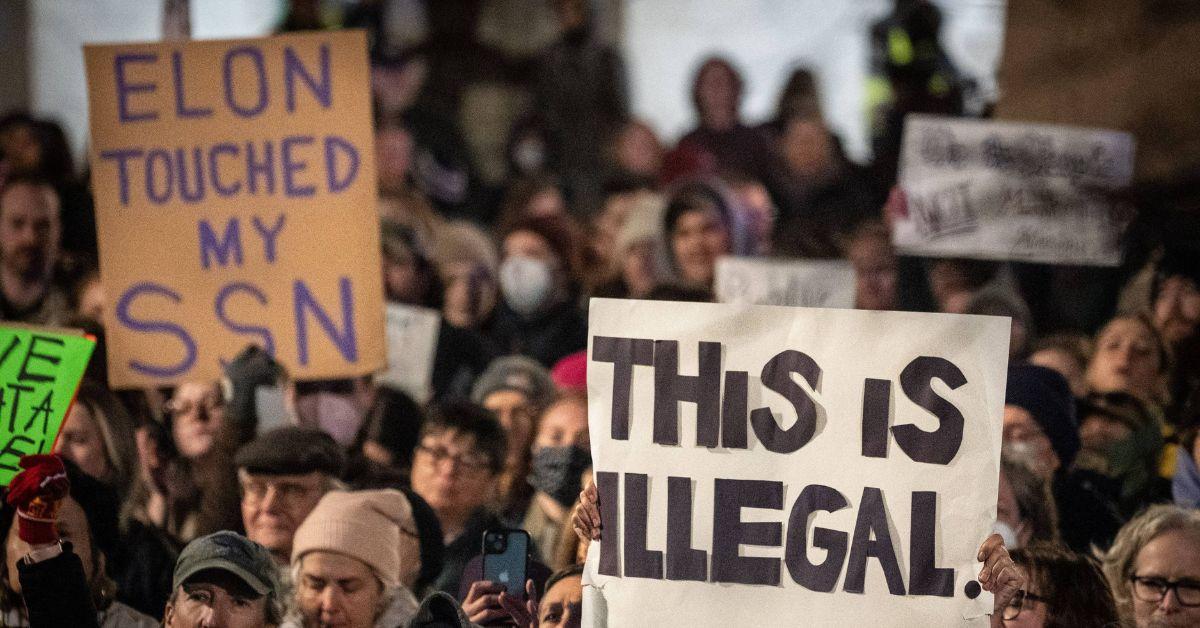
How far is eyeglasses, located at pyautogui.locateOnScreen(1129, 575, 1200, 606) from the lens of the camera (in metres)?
2.55

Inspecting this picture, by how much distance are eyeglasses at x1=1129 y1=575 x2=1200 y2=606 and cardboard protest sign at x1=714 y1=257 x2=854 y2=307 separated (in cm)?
209

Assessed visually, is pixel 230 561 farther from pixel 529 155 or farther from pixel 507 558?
pixel 529 155

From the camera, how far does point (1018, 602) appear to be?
2559 mm

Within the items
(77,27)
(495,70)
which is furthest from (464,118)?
(77,27)

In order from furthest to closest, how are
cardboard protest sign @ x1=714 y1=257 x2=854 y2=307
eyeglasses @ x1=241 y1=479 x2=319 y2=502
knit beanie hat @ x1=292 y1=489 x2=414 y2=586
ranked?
cardboard protest sign @ x1=714 y1=257 x2=854 y2=307, eyeglasses @ x1=241 y1=479 x2=319 y2=502, knit beanie hat @ x1=292 y1=489 x2=414 y2=586

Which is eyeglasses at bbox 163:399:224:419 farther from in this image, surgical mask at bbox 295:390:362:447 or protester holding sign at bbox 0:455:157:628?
protester holding sign at bbox 0:455:157:628

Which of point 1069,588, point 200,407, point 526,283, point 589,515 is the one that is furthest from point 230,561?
point 526,283

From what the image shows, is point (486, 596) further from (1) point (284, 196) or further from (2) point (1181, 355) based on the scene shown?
(2) point (1181, 355)

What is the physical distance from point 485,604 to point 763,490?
61cm

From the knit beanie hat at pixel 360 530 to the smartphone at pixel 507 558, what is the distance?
36cm

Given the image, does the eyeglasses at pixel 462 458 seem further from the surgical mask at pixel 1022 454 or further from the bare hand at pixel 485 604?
the surgical mask at pixel 1022 454

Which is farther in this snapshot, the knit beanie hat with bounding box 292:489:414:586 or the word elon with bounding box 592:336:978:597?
the knit beanie hat with bounding box 292:489:414:586

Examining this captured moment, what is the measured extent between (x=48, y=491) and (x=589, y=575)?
1017mm

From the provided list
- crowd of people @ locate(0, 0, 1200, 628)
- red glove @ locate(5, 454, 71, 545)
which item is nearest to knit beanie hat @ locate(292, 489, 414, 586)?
crowd of people @ locate(0, 0, 1200, 628)
